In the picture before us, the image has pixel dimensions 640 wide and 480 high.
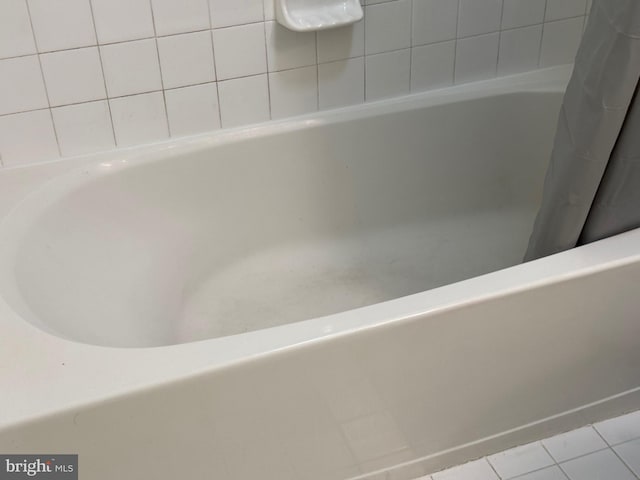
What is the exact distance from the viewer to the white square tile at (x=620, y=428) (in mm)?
1692

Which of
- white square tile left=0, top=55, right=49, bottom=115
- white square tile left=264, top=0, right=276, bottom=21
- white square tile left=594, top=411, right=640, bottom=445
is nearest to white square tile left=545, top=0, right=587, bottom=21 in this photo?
white square tile left=264, top=0, right=276, bottom=21

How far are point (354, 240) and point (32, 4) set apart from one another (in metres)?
1.02

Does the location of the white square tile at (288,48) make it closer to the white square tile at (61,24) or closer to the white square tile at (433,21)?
the white square tile at (433,21)

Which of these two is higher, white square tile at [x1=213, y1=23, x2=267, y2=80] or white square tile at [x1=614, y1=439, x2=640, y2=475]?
white square tile at [x1=213, y1=23, x2=267, y2=80]

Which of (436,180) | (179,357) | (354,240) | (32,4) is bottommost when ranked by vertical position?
(354,240)

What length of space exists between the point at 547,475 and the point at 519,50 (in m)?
1.16

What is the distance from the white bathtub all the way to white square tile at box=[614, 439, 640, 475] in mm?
92

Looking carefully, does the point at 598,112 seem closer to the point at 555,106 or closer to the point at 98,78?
the point at 555,106

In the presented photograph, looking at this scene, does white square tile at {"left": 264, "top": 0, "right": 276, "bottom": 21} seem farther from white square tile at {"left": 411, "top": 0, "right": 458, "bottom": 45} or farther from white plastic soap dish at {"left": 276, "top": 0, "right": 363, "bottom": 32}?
white square tile at {"left": 411, "top": 0, "right": 458, "bottom": 45}

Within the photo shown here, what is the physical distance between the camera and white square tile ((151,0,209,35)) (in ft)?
5.64

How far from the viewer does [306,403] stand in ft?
4.33

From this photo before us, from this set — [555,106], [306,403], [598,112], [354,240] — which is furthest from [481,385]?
[555,106]

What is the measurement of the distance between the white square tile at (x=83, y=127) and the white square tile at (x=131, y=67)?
0.19 ft

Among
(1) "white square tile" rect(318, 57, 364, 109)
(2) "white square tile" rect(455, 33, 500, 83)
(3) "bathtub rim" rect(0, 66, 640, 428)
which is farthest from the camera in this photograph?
(2) "white square tile" rect(455, 33, 500, 83)
